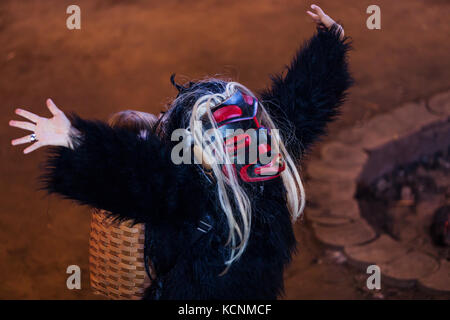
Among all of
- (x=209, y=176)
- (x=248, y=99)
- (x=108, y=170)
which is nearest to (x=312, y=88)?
(x=248, y=99)

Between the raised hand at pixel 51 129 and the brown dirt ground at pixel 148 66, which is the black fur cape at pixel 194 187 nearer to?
the raised hand at pixel 51 129

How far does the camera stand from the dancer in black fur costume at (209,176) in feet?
4.16

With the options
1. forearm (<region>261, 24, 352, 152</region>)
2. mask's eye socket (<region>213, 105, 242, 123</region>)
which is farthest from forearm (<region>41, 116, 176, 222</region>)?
forearm (<region>261, 24, 352, 152</region>)

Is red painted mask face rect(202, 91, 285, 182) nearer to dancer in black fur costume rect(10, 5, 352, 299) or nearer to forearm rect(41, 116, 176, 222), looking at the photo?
dancer in black fur costume rect(10, 5, 352, 299)

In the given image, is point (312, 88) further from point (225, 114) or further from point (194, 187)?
A: point (194, 187)

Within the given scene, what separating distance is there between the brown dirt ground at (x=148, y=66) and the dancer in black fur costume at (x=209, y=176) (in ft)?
2.89

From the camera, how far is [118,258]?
1.55 m

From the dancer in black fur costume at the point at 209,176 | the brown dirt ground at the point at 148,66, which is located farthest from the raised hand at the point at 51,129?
the brown dirt ground at the point at 148,66

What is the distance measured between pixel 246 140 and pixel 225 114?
9 cm

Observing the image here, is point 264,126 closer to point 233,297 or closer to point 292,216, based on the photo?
point 292,216

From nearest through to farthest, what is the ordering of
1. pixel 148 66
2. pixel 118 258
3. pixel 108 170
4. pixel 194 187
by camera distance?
pixel 108 170, pixel 194 187, pixel 118 258, pixel 148 66

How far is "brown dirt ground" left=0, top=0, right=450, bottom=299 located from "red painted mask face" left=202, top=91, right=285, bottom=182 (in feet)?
3.45

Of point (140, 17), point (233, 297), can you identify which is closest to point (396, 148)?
point (233, 297)

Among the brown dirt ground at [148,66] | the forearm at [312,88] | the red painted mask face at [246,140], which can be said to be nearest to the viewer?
the red painted mask face at [246,140]
